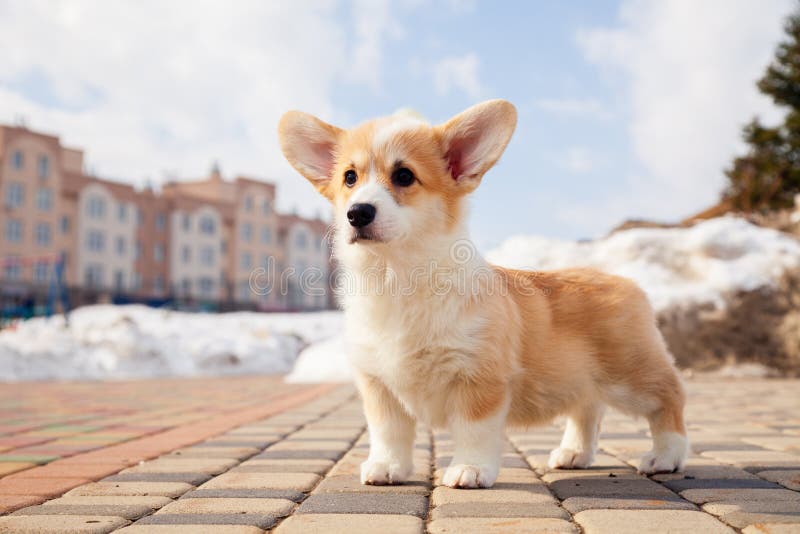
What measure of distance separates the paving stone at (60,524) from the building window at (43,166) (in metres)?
46.9

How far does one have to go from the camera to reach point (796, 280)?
915 cm

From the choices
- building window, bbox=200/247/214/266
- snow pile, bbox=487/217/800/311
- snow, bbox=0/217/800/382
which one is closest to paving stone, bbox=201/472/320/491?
snow, bbox=0/217/800/382

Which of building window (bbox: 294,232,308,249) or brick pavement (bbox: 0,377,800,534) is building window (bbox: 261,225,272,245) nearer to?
building window (bbox: 294,232,308,249)

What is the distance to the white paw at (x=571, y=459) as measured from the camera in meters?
3.40

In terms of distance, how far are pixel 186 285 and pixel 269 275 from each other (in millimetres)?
50520

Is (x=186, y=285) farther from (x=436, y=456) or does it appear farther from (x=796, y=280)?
(x=436, y=456)

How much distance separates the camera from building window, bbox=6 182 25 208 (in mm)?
42875

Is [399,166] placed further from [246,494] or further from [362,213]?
[246,494]

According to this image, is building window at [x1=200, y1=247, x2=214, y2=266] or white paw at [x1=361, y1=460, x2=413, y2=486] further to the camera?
building window at [x1=200, y1=247, x2=214, y2=266]

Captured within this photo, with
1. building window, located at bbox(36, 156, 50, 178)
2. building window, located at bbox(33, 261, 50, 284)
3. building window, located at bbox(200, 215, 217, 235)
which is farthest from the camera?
building window, located at bbox(200, 215, 217, 235)

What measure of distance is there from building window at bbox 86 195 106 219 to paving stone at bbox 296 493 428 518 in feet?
161

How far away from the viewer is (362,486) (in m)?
2.88

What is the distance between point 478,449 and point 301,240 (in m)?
58.7

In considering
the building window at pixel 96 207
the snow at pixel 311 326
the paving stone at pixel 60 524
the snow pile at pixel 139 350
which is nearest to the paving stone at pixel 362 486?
the paving stone at pixel 60 524
